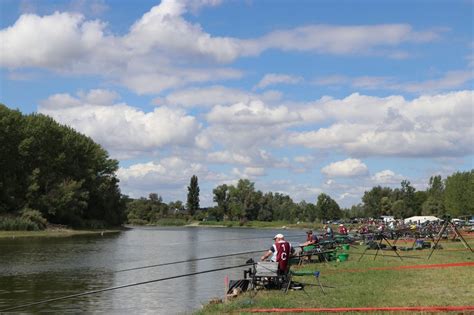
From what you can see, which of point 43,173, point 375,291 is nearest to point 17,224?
point 43,173

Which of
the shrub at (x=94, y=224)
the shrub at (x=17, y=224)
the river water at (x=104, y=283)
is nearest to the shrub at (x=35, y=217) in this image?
the shrub at (x=17, y=224)

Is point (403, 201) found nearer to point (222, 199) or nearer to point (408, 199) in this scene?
point (408, 199)

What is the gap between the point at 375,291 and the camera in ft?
52.4

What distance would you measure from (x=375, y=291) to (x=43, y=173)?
80699 mm

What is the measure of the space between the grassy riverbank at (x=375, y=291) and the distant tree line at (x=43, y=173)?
6105 centimetres

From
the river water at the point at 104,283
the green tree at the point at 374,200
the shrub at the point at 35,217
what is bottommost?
the river water at the point at 104,283

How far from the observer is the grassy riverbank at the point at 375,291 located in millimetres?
14141

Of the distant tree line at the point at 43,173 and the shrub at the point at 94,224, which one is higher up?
the distant tree line at the point at 43,173

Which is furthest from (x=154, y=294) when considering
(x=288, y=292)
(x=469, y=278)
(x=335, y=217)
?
(x=335, y=217)

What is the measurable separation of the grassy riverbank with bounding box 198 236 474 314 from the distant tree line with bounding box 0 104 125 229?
61.0 meters

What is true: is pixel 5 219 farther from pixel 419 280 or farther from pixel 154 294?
pixel 419 280

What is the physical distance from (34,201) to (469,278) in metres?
75.6

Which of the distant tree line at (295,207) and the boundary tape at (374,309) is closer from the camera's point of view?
the boundary tape at (374,309)

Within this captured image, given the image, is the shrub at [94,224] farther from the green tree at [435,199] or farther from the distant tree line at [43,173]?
the green tree at [435,199]
